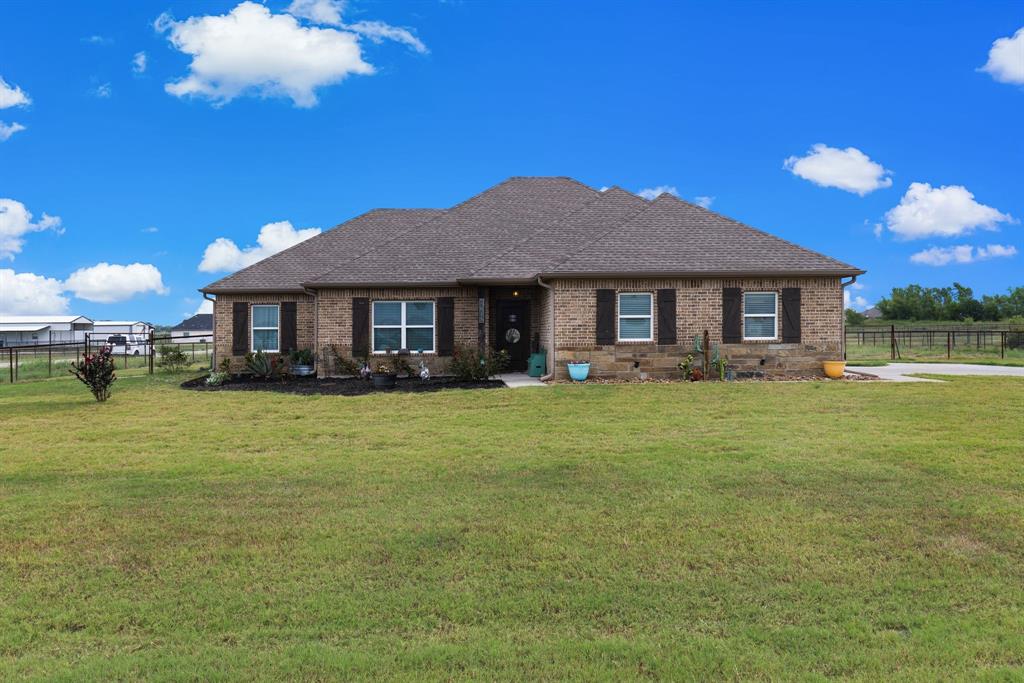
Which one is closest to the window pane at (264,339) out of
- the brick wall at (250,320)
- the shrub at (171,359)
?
the brick wall at (250,320)

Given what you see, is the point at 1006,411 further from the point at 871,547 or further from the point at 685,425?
the point at 871,547

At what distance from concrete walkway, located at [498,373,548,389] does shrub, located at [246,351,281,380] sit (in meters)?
6.18

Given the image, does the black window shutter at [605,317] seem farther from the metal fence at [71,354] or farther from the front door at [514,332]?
the metal fence at [71,354]

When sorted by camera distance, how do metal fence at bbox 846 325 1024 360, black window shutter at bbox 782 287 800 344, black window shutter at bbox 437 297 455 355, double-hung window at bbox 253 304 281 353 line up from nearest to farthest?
black window shutter at bbox 782 287 800 344, black window shutter at bbox 437 297 455 355, double-hung window at bbox 253 304 281 353, metal fence at bbox 846 325 1024 360

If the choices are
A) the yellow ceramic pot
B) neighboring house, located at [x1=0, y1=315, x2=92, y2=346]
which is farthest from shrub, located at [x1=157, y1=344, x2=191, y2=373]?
neighboring house, located at [x1=0, y1=315, x2=92, y2=346]

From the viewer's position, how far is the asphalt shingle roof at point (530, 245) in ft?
50.6

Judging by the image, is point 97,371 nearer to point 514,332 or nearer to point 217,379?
point 217,379

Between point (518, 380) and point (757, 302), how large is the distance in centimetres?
625

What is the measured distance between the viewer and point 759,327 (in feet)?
51.2

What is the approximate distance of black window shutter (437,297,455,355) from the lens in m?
17.0

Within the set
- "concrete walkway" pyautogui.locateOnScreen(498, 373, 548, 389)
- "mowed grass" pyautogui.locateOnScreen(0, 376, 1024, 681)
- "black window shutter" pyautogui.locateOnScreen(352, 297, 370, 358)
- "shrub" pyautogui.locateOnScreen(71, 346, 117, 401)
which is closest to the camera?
"mowed grass" pyautogui.locateOnScreen(0, 376, 1024, 681)

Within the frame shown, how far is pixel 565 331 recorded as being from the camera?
15.0 m

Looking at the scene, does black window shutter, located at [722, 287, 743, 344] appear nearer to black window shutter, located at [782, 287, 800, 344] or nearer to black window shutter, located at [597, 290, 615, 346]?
black window shutter, located at [782, 287, 800, 344]

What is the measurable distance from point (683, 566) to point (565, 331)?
10941 mm
